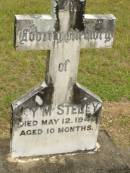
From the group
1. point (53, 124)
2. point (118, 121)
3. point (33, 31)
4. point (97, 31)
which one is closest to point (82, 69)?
point (118, 121)

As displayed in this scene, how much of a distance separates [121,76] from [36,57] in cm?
153

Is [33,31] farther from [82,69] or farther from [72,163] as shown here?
[82,69]

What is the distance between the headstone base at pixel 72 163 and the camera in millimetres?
5406

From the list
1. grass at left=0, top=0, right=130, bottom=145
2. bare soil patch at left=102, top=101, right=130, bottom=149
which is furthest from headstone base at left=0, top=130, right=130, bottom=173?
grass at left=0, top=0, right=130, bottom=145

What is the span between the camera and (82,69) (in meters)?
8.62

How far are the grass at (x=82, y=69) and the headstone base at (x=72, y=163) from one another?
1.57 m

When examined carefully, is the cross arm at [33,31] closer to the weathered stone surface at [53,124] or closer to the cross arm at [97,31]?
the cross arm at [97,31]

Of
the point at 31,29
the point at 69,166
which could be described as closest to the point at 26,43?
the point at 31,29

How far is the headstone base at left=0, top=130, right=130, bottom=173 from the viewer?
541 cm

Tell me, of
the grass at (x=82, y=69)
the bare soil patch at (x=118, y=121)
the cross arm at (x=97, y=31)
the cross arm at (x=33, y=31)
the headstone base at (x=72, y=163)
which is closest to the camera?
the cross arm at (x=33, y=31)

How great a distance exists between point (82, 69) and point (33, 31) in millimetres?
3648

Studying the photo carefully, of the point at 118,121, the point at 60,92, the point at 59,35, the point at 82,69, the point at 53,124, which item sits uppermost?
the point at 59,35

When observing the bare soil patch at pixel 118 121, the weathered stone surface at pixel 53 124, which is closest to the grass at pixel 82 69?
the bare soil patch at pixel 118 121

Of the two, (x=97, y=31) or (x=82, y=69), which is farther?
(x=82, y=69)
